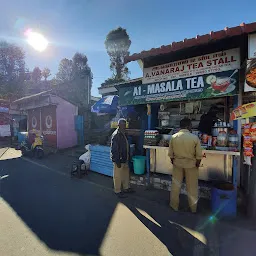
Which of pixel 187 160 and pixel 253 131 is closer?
pixel 253 131

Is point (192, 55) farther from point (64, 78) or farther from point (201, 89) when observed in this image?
point (64, 78)

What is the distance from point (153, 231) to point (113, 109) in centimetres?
438

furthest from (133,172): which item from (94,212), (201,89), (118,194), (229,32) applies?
(229,32)

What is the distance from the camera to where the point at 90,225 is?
11.5 feet

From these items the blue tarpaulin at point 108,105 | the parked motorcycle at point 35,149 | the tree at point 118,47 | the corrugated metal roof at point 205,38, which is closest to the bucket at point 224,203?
the corrugated metal roof at point 205,38

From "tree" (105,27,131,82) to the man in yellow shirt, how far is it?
15082 millimetres

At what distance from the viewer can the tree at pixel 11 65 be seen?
33.3 meters

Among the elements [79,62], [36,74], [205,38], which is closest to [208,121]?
[205,38]

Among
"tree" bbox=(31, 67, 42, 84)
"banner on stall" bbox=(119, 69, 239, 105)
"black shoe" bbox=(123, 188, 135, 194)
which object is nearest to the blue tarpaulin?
"banner on stall" bbox=(119, 69, 239, 105)

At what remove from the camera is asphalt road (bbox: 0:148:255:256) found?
2861 millimetres

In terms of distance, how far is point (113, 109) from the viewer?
269 inches

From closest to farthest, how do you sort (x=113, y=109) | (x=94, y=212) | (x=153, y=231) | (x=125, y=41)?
(x=153, y=231) < (x=94, y=212) < (x=113, y=109) < (x=125, y=41)

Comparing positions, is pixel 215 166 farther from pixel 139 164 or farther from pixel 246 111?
pixel 139 164

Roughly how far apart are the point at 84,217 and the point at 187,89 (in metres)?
3.52
